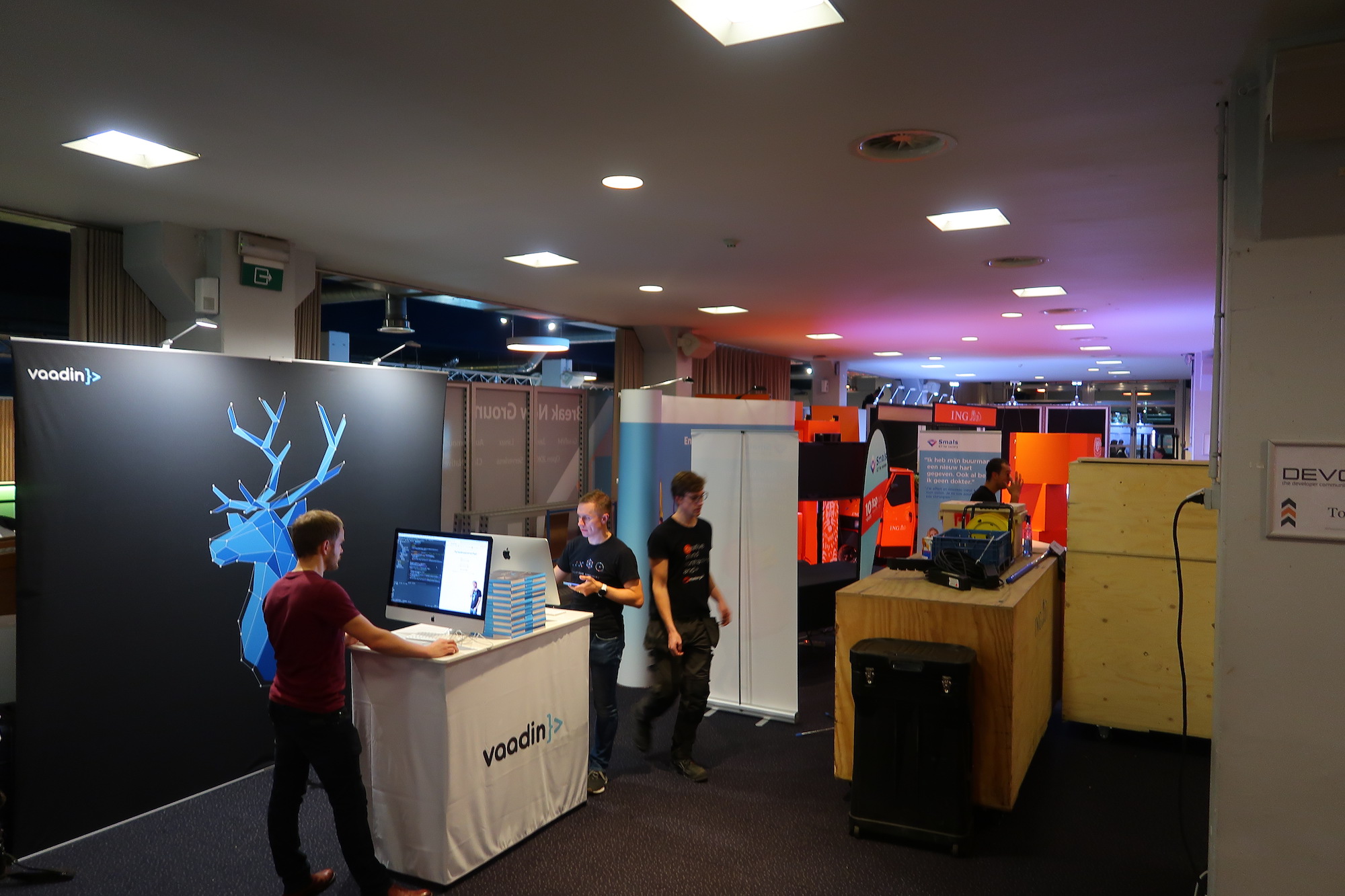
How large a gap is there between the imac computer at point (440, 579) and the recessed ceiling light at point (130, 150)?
5.89 ft

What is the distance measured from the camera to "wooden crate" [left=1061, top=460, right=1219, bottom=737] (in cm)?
461

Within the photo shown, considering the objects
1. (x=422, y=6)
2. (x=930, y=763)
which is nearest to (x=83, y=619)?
(x=422, y=6)

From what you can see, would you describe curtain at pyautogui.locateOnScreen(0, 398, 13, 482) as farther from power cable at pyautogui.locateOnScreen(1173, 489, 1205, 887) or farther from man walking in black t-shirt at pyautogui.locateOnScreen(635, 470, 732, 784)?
power cable at pyautogui.locateOnScreen(1173, 489, 1205, 887)

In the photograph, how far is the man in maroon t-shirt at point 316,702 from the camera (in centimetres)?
293

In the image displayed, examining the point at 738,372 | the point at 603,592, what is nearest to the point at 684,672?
the point at 603,592

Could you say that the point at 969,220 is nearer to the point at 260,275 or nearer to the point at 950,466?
the point at 950,466

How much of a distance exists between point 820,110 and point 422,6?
1.34 m

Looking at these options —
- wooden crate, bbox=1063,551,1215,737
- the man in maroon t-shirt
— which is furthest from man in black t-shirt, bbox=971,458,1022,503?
the man in maroon t-shirt

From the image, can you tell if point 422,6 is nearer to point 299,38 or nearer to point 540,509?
point 299,38

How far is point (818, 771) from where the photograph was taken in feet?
14.4

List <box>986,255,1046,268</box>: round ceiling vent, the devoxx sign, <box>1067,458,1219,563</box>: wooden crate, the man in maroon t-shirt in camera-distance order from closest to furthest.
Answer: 1. the devoxx sign
2. the man in maroon t-shirt
3. <box>1067,458,1219,563</box>: wooden crate
4. <box>986,255,1046,268</box>: round ceiling vent

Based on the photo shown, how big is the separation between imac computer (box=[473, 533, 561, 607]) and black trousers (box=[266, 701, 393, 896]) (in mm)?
899

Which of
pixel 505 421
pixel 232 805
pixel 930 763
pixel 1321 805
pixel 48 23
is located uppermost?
pixel 48 23

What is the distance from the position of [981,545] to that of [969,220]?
1.67 meters
